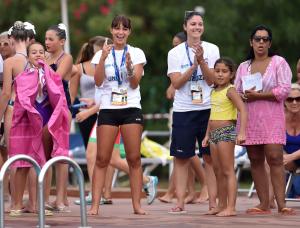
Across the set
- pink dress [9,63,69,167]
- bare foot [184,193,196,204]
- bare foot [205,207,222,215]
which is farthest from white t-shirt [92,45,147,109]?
bare foot [184,193,196,204]

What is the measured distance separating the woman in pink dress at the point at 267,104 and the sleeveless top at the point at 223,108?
0.70 ft

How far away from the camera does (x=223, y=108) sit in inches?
567

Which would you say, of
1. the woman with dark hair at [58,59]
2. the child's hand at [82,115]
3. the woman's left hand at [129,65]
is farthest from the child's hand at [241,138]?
the child's hand at [82,115]

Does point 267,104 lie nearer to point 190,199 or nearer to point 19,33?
point 19,33

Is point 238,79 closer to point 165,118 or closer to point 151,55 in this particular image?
point 165,118

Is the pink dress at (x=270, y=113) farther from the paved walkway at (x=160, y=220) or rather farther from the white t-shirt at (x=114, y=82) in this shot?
the white t-shirt at (x=114, y=82)

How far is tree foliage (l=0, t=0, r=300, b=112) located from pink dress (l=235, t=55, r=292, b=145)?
673 inches

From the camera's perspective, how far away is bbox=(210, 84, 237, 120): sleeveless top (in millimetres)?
14375

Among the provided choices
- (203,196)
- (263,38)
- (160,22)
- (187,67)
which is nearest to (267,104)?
(263,38)

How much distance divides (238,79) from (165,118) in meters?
15.9

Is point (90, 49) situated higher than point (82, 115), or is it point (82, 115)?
point (90, 49)

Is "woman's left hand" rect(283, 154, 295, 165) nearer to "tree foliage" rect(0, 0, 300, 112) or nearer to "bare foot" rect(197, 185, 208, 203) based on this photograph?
"bare foot" rect(197, 185, 208, 203)

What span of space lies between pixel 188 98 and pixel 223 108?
0.72 meters

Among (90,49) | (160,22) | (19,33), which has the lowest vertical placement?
(90,49)
